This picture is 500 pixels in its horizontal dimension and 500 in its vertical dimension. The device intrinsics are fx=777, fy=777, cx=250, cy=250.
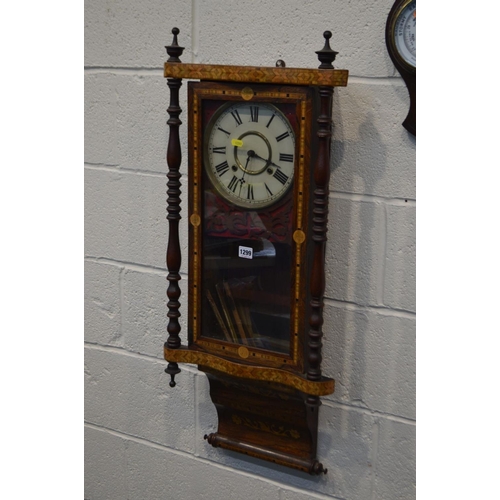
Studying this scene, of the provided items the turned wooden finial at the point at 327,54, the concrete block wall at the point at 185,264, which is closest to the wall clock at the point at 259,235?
the turned wooden finial at the point at 327,54

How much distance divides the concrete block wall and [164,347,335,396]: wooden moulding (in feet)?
0.50

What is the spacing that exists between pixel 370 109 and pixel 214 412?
2.85ft

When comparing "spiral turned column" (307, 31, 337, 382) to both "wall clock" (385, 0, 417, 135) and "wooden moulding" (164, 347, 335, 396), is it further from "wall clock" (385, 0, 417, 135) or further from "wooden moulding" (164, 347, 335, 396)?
"wall clock" (385, 0, 417, 135)

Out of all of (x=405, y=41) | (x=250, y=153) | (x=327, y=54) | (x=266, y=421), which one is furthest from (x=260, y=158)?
(x=266, y=421)

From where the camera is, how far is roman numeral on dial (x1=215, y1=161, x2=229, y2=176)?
67.4 inches

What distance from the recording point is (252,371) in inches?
67.5

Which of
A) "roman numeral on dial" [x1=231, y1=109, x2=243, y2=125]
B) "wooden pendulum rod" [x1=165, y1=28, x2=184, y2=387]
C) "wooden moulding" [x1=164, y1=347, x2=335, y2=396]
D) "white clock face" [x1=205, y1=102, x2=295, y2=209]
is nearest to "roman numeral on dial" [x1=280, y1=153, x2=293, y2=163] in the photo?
"white clock face" [x1=205, y1=102, x2=295, y2=209]

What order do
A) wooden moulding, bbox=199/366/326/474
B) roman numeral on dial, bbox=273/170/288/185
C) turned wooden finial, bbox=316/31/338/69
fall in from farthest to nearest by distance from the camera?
wooden moulding, bbox=199/366/326/474 < roman numeral on dial, bbox=273/170/288/185 < turned wooden finial, bbox=316/31/338/69

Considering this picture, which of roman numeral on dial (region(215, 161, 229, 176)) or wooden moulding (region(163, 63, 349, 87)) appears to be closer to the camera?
wooden moulding (region(163, 63, 349, 87))

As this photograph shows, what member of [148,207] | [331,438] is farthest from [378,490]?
[148,207]

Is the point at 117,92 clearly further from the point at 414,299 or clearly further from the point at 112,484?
the point at 112,484

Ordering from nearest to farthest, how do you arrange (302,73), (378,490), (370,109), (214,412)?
1. (302,73)
2. (370,109)
3. (378,490)
4. (214,412)

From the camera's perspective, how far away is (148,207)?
2.01 m

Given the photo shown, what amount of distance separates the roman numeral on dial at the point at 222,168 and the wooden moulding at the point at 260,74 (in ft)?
0.60
